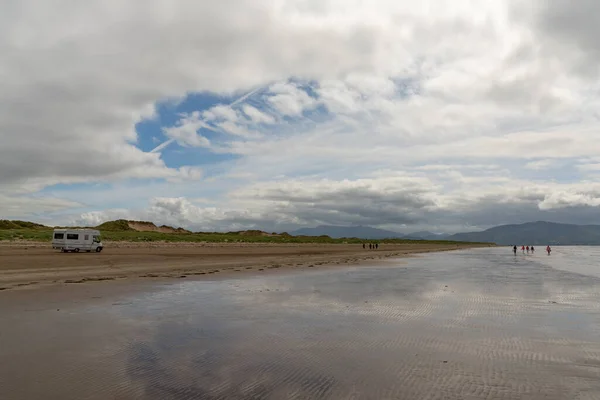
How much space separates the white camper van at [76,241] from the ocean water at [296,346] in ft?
136

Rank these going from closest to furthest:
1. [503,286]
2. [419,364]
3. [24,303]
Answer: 1. [419,364]
2. [24,303]
3. [503,286]

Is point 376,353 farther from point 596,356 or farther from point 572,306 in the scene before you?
point 572,306

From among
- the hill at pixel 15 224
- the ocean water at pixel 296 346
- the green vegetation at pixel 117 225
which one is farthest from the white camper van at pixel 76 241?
the green vegetation at pixel 117 225

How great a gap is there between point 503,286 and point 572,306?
24.6ft

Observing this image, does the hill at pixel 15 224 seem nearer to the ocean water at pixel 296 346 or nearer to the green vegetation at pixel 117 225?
the green vegetation at pixel 117 225

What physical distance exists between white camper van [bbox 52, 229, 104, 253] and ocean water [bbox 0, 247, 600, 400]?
136 feet

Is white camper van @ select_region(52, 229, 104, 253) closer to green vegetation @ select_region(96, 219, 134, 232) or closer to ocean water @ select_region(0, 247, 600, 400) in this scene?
ocean water @ select_region(0, 247, 600, 400)

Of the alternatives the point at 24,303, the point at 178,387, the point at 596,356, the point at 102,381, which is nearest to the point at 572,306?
the point at 596,356

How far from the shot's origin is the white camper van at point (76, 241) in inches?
2233

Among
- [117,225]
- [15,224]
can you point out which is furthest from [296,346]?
[117,225]

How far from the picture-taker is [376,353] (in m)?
9.78

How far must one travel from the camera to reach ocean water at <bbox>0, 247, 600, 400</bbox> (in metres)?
7.36

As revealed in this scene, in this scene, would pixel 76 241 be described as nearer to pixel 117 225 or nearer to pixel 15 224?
pixel 15 224

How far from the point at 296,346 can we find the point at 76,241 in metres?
56.7
